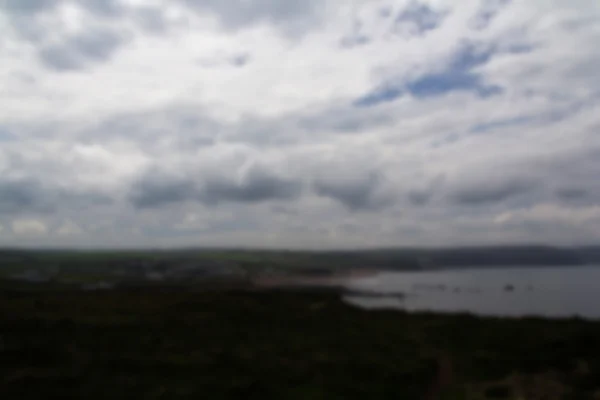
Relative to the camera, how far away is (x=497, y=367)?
30.5m

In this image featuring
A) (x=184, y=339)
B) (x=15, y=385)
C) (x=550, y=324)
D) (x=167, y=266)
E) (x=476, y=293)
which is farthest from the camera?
(x=167, y=266)

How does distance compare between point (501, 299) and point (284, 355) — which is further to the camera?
point (501, 299)

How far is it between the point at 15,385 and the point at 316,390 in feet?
52.0

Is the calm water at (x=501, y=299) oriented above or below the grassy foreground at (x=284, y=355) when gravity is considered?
below

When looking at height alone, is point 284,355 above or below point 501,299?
above

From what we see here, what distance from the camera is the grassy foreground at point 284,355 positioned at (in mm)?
25719

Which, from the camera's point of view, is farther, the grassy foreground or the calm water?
the calm water

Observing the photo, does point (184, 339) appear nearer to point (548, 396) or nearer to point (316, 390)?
point (316, 390)

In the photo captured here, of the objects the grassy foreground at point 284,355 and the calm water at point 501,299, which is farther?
the calm water at point 501,299

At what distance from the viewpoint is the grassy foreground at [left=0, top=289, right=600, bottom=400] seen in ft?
84.4

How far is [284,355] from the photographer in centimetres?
3278

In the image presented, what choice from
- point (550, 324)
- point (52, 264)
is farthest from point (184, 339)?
point (52, 264)

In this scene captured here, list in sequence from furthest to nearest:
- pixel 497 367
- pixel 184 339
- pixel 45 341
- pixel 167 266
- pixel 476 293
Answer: pixel 167 266, pixel 476 293, pixel 184 339, pixel 45 341, pixel 497 367

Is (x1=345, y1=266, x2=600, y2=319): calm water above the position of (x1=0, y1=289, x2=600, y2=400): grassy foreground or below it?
below
